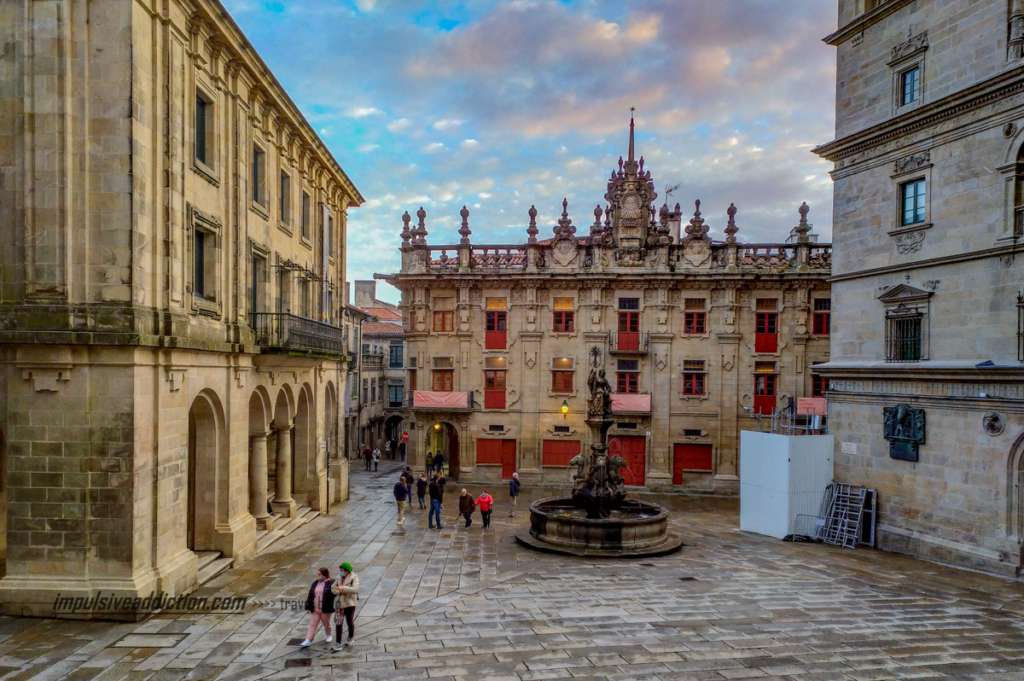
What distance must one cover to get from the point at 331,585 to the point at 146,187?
358 inches

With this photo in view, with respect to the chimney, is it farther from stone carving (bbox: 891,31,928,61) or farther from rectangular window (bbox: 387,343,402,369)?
stone carving (bbox: 891,31,928,61)

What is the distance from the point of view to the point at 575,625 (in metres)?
12.7

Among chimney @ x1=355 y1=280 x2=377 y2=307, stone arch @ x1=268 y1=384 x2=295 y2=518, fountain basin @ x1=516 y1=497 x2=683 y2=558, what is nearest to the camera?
fountain basin @ x1=516 y1=497 x2=683 y2=558

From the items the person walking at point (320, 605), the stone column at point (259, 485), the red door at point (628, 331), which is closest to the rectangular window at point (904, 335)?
the red door at point (628, 331)

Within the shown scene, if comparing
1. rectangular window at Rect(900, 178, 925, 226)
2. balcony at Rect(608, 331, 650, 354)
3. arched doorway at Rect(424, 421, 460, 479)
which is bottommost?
arched doorway at Rect(424, 421, 460, 479)

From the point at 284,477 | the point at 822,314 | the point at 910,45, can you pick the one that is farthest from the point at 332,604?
the point at 822,314

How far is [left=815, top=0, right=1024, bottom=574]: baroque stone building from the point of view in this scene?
56.2 ft

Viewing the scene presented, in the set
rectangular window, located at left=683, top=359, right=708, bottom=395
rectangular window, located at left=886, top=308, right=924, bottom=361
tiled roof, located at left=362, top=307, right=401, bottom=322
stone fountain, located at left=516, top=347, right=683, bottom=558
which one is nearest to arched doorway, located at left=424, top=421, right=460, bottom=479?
rectangular window, located at left=683, top=359, right=708, bottom=395

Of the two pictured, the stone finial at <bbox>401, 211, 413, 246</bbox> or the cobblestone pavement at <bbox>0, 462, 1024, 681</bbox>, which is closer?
the cobblestone pavement at <bbox>0, 462, 1024, 681</bbox>

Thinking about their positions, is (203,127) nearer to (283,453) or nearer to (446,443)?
(283,453)

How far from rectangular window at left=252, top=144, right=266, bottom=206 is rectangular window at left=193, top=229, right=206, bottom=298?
11.4 feet

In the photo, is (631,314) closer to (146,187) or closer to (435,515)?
(435,515)

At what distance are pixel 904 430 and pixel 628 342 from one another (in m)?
15.8

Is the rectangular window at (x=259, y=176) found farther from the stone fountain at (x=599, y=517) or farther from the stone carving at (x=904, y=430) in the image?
the stone carving at (x=904, y=430)
